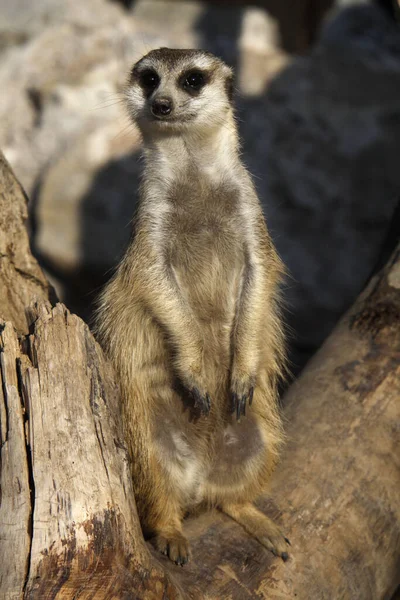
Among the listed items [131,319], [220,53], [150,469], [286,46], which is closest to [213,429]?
[150,469]

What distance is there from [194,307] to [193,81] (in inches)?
31.1

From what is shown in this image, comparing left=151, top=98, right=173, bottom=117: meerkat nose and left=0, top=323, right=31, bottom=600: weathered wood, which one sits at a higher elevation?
left=151, top=98, right=173, bottom=117: meerkat nose

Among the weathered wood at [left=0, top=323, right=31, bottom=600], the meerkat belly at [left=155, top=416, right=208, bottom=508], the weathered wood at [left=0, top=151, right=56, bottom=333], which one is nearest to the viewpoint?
the weathered wood at [left=0, top=323, right=31, bottom=600]

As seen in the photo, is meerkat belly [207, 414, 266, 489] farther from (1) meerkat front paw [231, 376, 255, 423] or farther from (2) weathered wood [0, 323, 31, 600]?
(2) weathered wood [0, 323, 31, 600]

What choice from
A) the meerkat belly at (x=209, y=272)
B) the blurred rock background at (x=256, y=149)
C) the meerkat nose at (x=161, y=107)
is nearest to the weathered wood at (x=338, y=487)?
the meerkat belly at (x=209, y=272)

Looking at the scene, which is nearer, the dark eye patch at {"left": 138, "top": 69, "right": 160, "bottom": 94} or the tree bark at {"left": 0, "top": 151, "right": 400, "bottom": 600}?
the tree bark at {"left": 0, "top": 151, "right": 400, "bottom": 600}

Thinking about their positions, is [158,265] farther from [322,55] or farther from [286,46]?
[286,46]

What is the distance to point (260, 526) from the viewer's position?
2404mm

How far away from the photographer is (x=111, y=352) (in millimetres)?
2652

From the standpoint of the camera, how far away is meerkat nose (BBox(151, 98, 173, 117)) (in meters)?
2.56

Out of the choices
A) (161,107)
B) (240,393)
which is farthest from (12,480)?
(161,107)

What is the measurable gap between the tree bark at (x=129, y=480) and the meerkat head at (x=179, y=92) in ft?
1.84

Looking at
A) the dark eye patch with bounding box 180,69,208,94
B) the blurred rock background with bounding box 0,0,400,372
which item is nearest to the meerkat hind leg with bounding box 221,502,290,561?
the dark eye patch with bounding box 180,69,208,94

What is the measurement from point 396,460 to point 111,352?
3.30 feet
